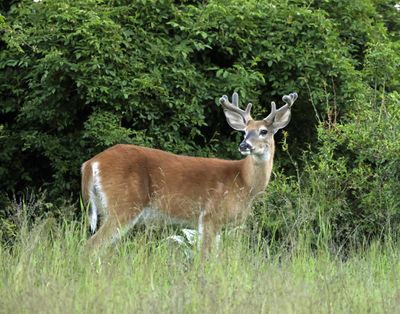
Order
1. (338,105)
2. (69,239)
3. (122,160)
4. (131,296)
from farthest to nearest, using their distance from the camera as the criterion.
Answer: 1. (338,105)
2. (122,160)
3. (69,239)
4. (131,296)

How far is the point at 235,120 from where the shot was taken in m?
9.66

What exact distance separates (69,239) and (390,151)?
3.03 m

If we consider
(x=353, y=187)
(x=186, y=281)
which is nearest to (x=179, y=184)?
(x=353, y=187)

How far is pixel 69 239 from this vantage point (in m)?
7.20

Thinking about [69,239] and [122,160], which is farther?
[122,160]

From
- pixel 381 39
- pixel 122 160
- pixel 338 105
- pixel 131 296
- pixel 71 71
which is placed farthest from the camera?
pixel 381 39

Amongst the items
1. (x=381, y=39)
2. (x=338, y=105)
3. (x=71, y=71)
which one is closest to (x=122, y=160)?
(x=71, y=71)

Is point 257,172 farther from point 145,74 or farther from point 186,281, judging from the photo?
point 186,281

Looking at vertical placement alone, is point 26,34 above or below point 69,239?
above

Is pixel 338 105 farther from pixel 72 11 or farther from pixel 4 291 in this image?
pixel 4 291

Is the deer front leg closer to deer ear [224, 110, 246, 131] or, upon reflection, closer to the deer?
the deer

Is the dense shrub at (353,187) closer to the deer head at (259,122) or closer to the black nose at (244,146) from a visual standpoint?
the deer head at (259,122)

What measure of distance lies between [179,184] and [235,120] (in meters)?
0.90

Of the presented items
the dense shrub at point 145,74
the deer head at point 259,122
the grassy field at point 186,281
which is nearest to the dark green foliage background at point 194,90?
the dense shrub at point 145,74
